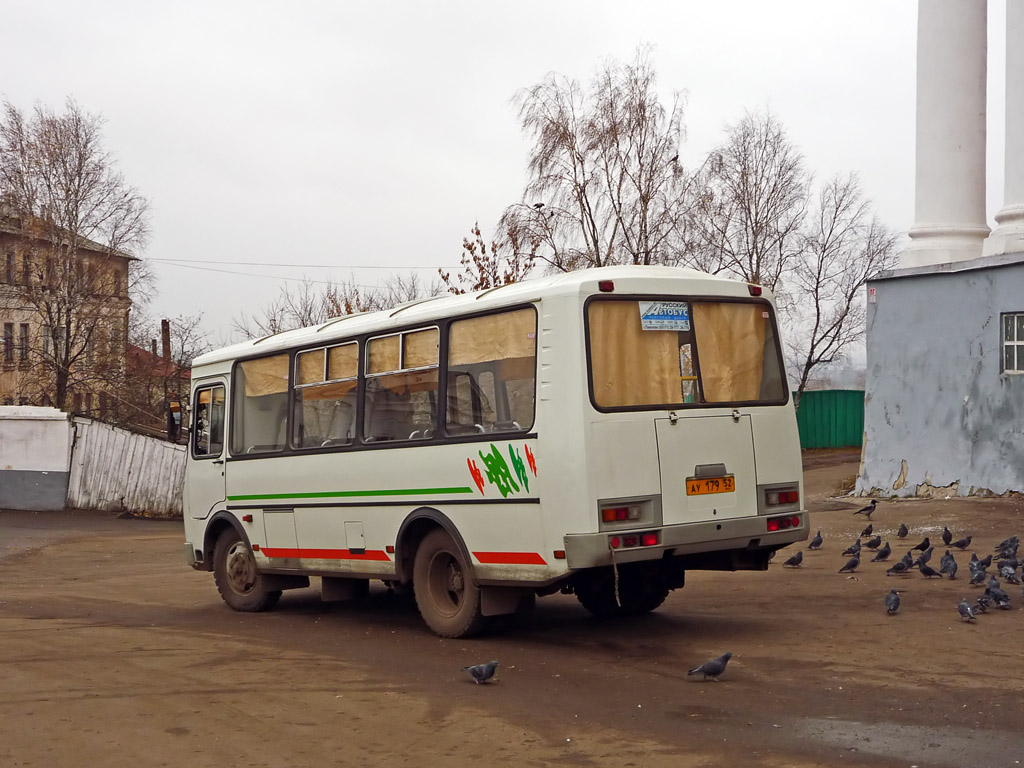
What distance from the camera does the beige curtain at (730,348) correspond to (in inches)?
384

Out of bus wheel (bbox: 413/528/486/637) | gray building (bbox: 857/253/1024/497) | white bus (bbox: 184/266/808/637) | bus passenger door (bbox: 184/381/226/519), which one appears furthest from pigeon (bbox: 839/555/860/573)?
gray building (bbox: 857/253/1024/497)

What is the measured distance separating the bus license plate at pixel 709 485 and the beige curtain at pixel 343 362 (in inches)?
136

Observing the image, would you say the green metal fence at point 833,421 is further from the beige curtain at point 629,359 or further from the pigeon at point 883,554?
the beige curtain at point 629,359

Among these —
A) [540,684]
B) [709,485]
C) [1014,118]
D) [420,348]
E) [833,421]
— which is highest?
[1014,118]

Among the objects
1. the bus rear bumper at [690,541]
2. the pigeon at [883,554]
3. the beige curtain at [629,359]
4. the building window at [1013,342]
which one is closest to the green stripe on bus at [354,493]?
the bus rear bumper at [690,541]

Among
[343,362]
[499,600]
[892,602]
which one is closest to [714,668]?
[499,600]

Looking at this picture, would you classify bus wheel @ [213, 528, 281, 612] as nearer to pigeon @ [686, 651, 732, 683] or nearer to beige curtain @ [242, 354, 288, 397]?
beige curtain @ [242, 354, 288, 397]

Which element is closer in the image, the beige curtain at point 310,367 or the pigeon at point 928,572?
the beige curtain at point 310,367

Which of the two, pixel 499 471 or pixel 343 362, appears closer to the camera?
pixel 499 471

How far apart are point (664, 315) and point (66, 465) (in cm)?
2409

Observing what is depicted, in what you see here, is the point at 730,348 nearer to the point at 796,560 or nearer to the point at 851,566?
the point at 851,566

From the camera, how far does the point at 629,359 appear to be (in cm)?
933

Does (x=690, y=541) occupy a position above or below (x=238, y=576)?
above

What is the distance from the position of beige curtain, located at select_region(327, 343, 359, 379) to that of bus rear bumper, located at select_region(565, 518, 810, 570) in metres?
3.30
